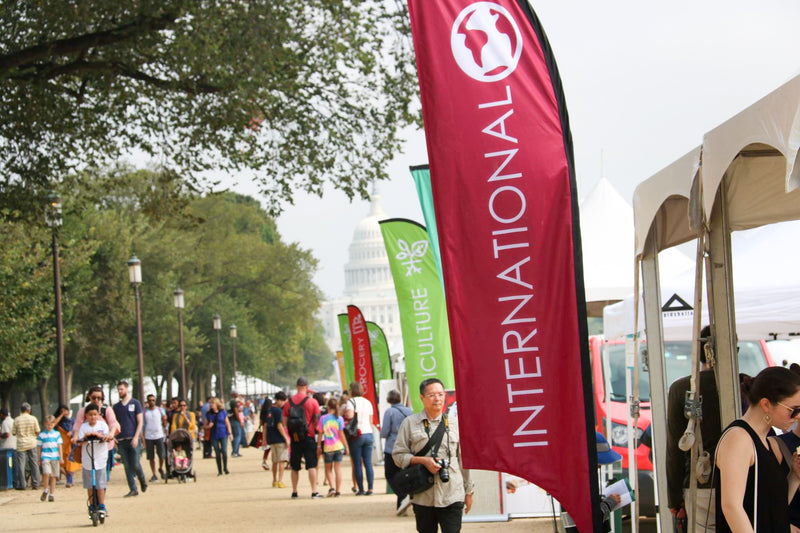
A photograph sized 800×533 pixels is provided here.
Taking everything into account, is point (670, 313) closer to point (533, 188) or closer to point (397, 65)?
point (397, 65)

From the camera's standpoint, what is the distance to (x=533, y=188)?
5312mm

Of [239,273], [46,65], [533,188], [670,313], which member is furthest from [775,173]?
[239,273]

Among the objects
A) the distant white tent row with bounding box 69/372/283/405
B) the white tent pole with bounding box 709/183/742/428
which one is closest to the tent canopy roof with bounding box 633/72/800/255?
the white tent pole with bounding box 709/183/742/428

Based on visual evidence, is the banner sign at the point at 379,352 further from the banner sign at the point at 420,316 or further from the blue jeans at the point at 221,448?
the banner sign at the point at 420,316

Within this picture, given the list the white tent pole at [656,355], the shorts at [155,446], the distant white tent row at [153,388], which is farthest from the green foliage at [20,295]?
the white tent pole at [656,355]

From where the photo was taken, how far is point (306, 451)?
20.2 m

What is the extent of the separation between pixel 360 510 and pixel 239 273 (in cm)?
4980

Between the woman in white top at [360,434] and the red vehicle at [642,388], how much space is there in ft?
15.0

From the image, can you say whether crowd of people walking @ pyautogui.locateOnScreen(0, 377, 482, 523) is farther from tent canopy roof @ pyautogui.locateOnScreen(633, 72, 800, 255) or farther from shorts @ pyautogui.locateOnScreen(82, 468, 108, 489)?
tent canopy roof @ pyautogui.locateOnScreen(633, 72, 800, 255)

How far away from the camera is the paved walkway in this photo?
1524 cm

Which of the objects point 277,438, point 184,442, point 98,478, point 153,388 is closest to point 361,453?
point 277,438

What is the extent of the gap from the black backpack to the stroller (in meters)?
6.27

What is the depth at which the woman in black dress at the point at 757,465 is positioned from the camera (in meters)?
5.07

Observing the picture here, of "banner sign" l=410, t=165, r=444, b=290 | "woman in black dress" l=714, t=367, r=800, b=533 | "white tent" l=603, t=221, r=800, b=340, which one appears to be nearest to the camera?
"woman in black dress" l=714, t=367, r=800, b=533
